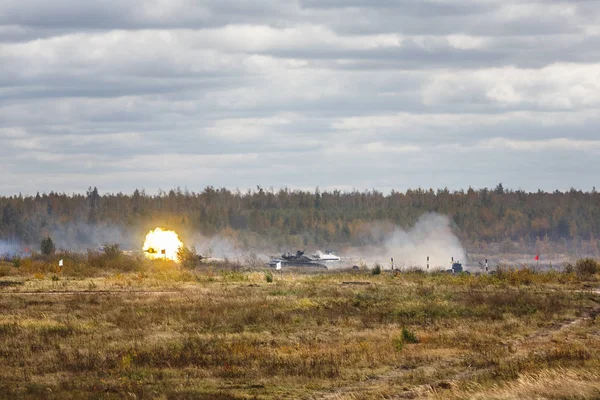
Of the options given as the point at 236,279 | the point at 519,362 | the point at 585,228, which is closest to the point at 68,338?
the point at 519,362

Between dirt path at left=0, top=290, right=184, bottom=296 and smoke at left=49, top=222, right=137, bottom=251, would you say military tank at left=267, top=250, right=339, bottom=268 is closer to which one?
smoke at left=49, top=222, right=137, bottom=251

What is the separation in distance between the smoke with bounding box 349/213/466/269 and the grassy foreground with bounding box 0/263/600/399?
74606mm

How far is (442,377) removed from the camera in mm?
29266

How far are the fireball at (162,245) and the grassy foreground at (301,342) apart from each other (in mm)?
35970

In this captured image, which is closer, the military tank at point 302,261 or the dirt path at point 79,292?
the dirt path at point 79,292

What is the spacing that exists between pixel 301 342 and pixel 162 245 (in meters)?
65.1

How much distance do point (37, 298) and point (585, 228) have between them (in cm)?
15235

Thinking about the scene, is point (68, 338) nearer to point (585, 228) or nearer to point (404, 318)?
point (404, 318)

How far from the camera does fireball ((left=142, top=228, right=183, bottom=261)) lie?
99.0m

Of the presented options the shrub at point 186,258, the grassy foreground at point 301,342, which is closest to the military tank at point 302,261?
the shrub at point 186,258

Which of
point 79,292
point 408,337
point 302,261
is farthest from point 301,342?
point 302,261

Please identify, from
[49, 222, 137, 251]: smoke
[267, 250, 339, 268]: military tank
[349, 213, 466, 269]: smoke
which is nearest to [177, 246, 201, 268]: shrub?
[267, 250, 339, 268]: military tank

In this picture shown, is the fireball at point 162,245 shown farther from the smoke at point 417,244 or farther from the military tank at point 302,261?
the smoke at point 417,244

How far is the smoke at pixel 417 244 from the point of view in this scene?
14138 cm
